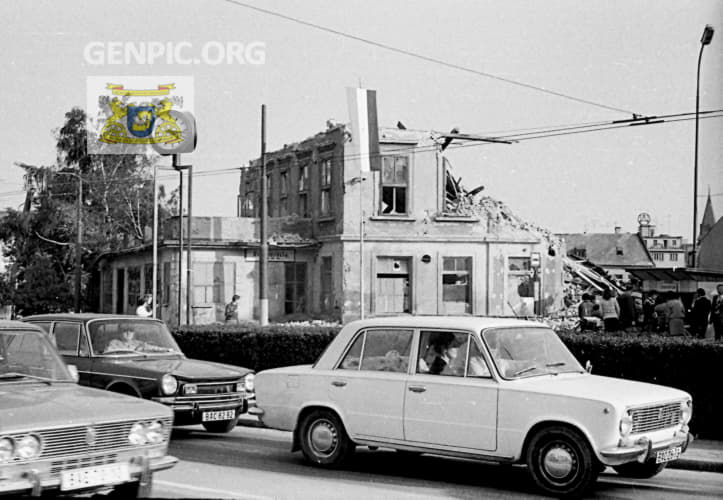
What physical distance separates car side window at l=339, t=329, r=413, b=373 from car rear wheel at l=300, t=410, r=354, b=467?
1.98ft

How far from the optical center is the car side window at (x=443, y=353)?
9.07 metres

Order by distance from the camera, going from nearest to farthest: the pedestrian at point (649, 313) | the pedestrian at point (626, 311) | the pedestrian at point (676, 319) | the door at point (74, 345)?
1. the door at point (74, 345)
2. the pedestrian at point (676, 319)
3. the pedestrian at point (626, 311)
4. the pedestrian at point (649, 313)

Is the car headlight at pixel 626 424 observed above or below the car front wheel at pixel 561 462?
above

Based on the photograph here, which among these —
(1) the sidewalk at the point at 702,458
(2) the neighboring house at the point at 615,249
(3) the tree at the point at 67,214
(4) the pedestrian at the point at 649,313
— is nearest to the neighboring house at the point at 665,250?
(2) the neighboring house at the point at 615,249

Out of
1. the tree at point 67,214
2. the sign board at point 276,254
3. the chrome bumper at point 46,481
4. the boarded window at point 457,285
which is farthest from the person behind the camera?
the tree at point 67,214

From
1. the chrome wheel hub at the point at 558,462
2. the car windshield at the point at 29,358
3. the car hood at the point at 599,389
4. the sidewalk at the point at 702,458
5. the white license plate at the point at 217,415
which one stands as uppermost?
the car windshield at the point at 29,358

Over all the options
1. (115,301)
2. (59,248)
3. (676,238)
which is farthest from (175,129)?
(676,238)

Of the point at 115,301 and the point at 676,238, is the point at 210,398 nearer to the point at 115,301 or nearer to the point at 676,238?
the point at 115,301

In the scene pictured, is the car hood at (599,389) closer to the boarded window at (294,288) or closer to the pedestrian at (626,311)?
the pedestrian at (626,311)

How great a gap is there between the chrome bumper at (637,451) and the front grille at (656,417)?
0.12m

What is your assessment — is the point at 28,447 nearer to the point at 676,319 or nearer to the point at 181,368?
the point at 181,368

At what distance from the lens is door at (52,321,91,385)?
11.7 m

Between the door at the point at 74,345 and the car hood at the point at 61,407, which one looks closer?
the car hood at the point at 61,407

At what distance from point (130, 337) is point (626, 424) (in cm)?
699
